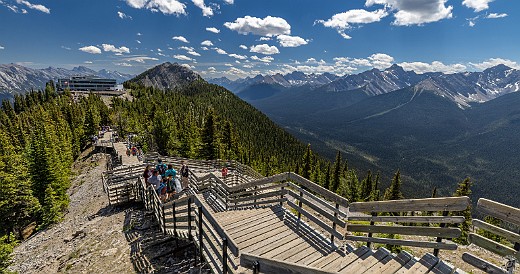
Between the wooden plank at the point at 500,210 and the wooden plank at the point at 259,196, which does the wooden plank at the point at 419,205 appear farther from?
the wooden plank at the point at 259,196

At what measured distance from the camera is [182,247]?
11164 mm

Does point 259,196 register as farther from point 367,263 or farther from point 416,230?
point 416,230

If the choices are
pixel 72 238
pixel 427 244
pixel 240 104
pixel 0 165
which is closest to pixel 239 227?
pixel 427 244

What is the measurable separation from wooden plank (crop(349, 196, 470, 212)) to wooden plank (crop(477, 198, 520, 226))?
272mm

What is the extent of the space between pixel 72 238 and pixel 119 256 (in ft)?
20.4

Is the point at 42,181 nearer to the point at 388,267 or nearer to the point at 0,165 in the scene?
the point at 0,165

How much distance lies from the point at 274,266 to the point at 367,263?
2600mm

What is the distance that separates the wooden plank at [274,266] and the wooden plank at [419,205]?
339 centimetres

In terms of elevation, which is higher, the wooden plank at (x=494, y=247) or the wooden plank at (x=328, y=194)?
the wooden plank at (x=494, y=247)

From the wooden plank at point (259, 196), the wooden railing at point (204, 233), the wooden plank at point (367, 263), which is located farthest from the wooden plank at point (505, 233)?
the wooden plank at point (259, 196)

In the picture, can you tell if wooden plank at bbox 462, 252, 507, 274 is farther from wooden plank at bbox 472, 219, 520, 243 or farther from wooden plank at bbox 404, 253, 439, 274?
wooden plank at bbox 404, 253, 439, 274

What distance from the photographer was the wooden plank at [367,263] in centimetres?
597

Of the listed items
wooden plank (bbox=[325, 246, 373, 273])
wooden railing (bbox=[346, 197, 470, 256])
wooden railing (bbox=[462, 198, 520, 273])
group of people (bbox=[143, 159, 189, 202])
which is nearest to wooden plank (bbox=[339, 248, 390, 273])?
wooden plank (bbox=[325, 246, 373, 273])

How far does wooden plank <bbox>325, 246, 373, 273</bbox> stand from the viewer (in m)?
6.32
